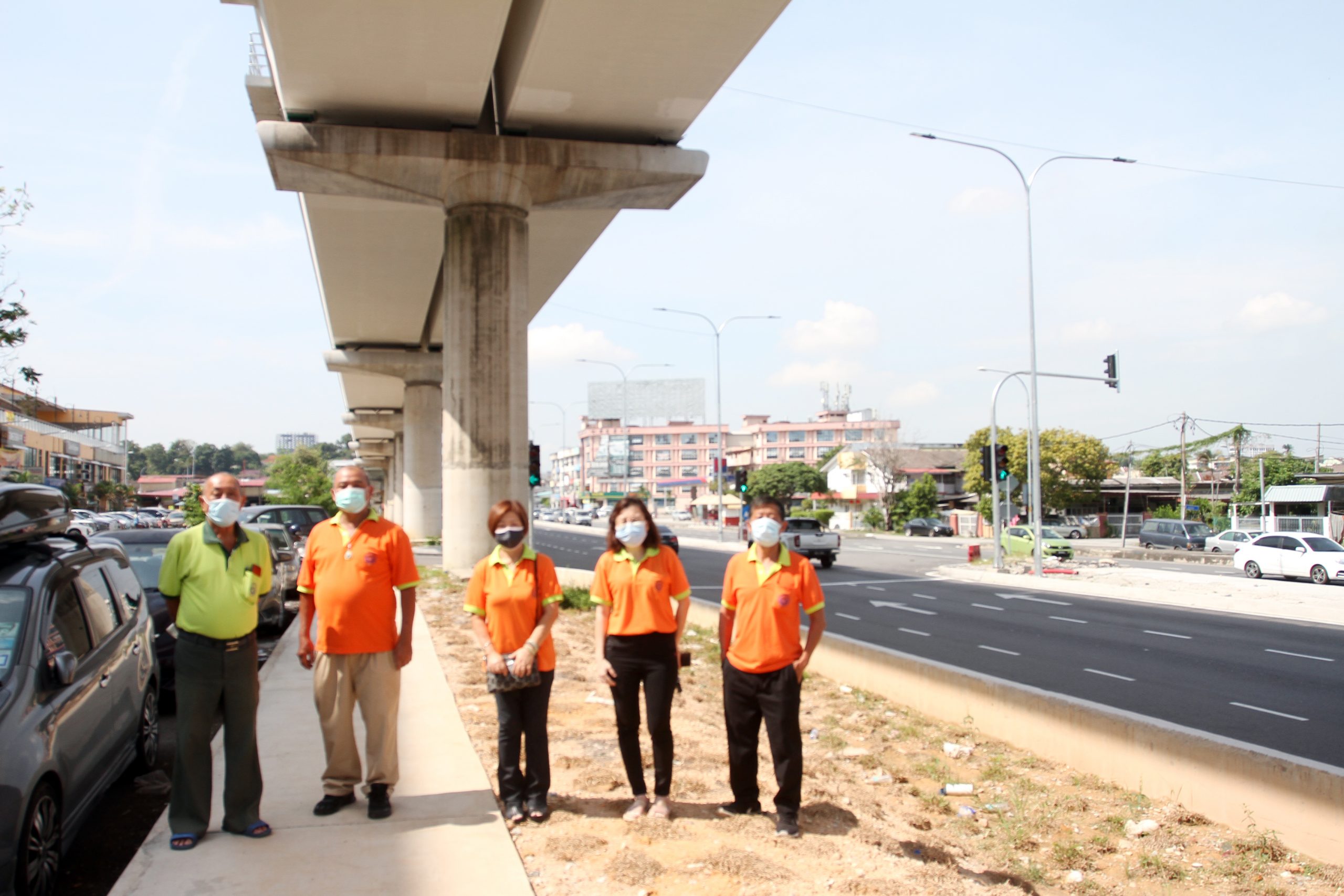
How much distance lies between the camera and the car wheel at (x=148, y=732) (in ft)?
21.9

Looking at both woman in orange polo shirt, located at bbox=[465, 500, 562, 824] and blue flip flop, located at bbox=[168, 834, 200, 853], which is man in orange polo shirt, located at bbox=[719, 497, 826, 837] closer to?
woman in orange polo shirt, located at bbox=[465, 500, 562, 824]

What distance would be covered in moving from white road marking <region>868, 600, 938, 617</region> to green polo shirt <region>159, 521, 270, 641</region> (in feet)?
51.7

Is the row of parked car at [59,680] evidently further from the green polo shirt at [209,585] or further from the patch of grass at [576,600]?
the patch of grass at [576,600]

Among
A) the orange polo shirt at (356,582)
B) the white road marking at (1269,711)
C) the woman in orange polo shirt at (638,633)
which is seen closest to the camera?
the orange polo shirt at (356,582)

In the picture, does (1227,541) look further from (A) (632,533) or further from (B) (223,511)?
(B) (223,511)

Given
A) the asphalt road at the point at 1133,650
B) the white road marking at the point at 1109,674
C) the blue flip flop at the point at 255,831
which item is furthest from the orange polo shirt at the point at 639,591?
the white road marking at the point at 1109,674

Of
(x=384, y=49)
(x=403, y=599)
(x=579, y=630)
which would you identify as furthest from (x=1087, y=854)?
(x=384, y=49)

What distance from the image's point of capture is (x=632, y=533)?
17.8ft

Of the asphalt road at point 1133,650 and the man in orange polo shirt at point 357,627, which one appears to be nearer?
the man in orange polo shirt at point 357,627

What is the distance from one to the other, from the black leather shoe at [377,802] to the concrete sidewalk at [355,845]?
0.14ft

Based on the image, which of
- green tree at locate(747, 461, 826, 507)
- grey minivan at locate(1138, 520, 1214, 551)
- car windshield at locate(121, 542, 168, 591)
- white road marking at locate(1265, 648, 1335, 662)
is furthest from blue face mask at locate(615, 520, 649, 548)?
green tree at locate(747, 461, 826, 507)

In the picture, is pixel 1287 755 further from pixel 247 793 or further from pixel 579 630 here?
pixel 579 630

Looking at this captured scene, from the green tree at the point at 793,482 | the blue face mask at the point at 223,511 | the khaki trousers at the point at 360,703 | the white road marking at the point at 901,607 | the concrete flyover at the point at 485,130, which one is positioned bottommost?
the white road marking at the point at 901,607

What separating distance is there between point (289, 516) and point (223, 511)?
18.4m
